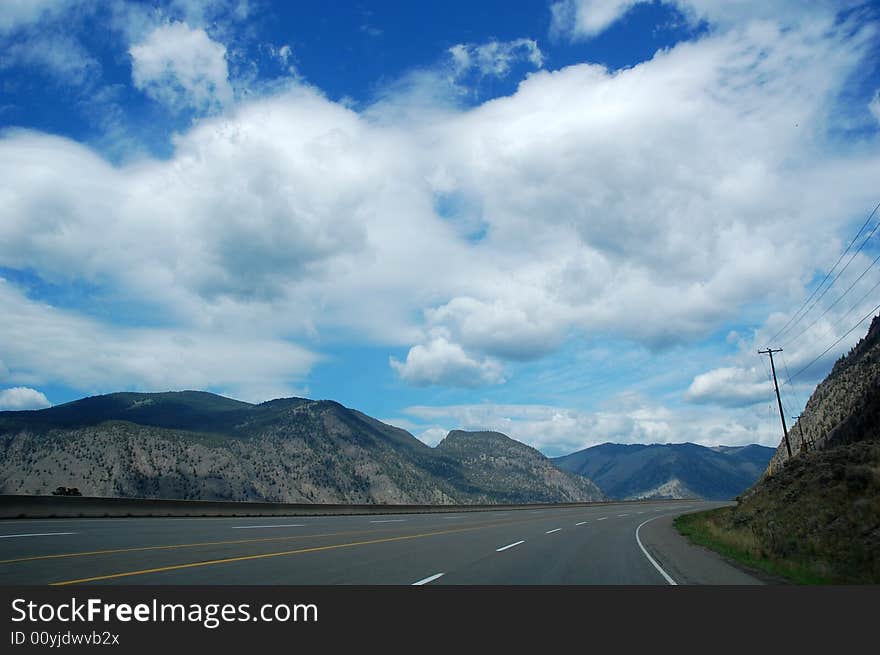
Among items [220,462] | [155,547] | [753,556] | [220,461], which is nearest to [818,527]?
[753,556]

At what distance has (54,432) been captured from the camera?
110 metres

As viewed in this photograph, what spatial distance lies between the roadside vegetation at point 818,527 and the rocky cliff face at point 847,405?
680cm

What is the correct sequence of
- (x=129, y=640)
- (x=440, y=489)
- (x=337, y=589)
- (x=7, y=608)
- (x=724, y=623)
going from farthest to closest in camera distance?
(x=440, y=489)
(x=337, y=589)
(x=724, y=623)
(x=7, y=608)
(x=129, y=640)

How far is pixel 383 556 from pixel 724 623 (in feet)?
26.6

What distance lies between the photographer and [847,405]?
2128 inches

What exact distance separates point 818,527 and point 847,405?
41.7 m

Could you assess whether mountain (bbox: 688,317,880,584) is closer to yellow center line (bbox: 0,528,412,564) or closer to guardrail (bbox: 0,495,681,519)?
yellow center line (bbox: 0,528,412,564)

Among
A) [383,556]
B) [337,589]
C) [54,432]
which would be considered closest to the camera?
[337,589]

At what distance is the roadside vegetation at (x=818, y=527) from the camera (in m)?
14.8

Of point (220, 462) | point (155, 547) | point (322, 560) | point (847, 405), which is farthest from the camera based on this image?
point (220, 462)

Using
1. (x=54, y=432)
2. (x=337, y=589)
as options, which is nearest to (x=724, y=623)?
(x=337, y=589)

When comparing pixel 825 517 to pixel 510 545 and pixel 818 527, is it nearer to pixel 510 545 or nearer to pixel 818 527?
pixel 818 527

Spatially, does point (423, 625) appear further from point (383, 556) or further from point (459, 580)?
point (383, 556)

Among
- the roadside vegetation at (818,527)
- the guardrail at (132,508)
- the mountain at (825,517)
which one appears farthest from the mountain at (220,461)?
the roadside vegetation at (818,527)
